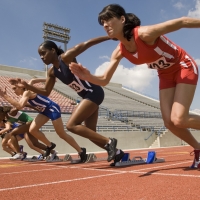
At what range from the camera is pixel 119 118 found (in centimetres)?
2023

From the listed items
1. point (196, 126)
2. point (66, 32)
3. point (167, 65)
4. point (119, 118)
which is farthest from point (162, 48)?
point (66, 32)

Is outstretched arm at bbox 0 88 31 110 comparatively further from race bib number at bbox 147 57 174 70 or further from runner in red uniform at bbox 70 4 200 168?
race bib number at bbox 147 57 174 70

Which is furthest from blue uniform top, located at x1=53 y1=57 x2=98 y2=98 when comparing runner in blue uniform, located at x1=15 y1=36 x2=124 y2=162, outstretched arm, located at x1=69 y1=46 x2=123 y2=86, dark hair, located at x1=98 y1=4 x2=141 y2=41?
dark hair, located at x1=98 y1=4 x2=141 y2=41

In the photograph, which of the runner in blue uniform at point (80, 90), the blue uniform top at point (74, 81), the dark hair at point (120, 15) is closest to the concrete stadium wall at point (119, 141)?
the runner in blue uniform at point (80, 90)

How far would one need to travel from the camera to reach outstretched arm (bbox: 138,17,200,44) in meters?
2.61

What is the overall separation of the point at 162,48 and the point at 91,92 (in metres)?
1.75

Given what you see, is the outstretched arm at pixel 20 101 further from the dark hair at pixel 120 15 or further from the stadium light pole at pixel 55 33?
the stadium light pole at pixel 55 33

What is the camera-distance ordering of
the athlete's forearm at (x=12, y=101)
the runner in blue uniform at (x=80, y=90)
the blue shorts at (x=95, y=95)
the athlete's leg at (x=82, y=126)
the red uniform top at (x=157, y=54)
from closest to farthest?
the red uniform top at (x=157, y=54) < the runner in blue uniform at (x=80, y=90) < the athlete's leg at (x=82, y=126) < the blue shorts at (x=95, y=95) < the athlete's forearm at (x=12, y=101)

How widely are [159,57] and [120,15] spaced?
24.5 inches

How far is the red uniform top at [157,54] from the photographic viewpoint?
2.92 metres

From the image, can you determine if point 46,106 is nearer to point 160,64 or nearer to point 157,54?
point 160,64

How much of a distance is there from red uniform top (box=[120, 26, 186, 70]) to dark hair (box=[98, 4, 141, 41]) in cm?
7

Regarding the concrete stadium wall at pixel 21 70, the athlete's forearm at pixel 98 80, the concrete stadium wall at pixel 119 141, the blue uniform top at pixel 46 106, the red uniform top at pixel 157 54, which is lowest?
the concrete stadium wall at pixel 119 141

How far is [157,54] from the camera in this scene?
3.01 meters
